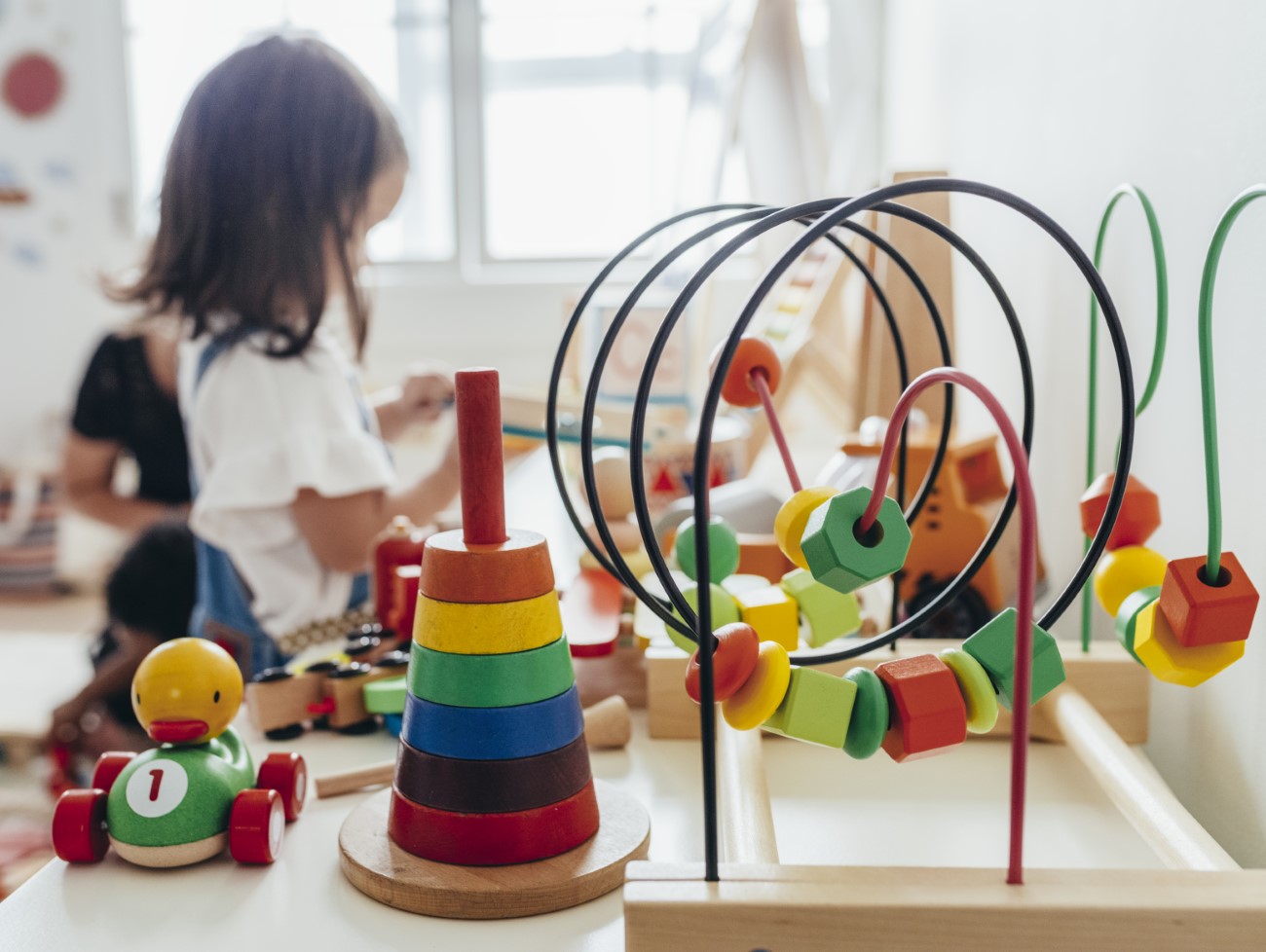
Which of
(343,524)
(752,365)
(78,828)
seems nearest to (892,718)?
(752,365)

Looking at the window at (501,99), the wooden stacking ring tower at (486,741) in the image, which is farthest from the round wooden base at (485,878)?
the window at (501,99)

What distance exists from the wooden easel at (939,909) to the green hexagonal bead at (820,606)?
144 millimetres

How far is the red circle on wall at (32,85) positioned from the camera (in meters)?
2.49

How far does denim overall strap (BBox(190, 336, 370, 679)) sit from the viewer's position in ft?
3.54

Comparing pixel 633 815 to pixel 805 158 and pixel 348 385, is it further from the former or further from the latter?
pixel 805 158

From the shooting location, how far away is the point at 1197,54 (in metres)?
0.52

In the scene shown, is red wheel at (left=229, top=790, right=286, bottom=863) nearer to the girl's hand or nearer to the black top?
the girl's hand

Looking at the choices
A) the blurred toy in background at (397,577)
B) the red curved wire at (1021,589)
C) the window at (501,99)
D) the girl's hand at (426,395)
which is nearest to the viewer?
the red curved wire at (1021,589)

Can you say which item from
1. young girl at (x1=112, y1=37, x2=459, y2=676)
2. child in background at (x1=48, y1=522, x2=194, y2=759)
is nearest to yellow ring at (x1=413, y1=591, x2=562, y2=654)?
young girl at (x1=112, y1=37, x2=459, y2=676)

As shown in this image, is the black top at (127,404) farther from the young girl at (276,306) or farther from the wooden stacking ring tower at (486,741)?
the wooden stacking ring tower at (486,741)

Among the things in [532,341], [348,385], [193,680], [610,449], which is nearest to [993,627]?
[193,680]

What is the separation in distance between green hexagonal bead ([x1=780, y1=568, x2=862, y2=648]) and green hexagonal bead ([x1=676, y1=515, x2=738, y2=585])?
4 cm

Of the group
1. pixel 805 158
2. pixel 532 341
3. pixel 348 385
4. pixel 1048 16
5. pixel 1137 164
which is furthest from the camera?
pixel 532 341

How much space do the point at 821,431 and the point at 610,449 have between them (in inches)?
36.1
